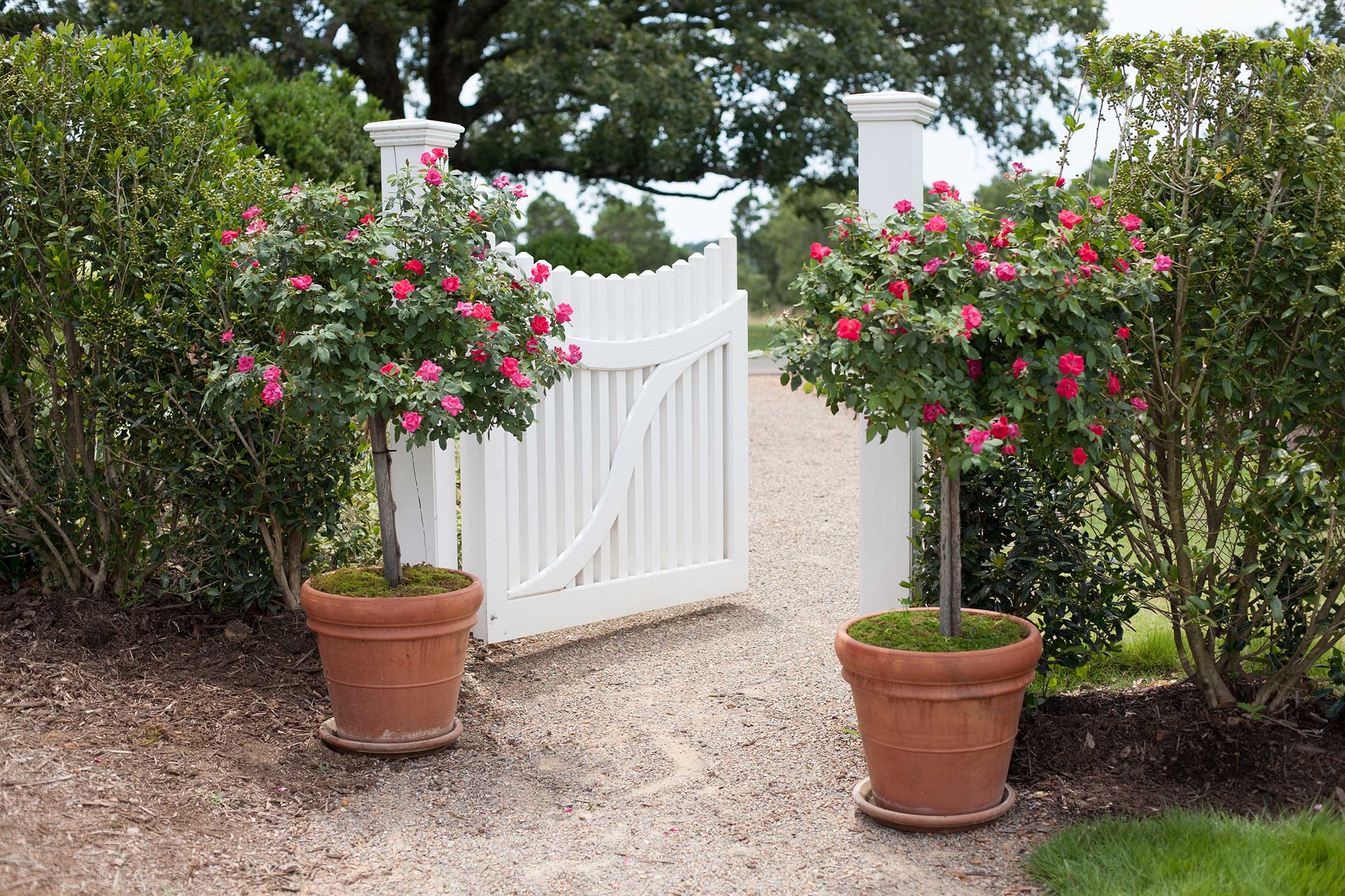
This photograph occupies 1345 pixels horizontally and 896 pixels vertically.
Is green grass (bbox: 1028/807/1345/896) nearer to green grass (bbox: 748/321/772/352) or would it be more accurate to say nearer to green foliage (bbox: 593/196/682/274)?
green grass (bbox: 748/321/772/352)

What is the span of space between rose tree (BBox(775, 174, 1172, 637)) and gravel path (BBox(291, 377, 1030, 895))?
0.69 m

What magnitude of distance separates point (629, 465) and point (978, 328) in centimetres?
240

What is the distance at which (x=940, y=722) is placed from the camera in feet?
10.3

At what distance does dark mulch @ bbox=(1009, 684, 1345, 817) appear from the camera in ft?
10.5

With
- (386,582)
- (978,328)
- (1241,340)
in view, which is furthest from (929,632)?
(386,582)

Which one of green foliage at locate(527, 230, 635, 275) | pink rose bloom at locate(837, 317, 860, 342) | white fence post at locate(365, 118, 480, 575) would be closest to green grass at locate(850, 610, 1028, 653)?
pink rose bloom at locate(837, 317, 860, 342)

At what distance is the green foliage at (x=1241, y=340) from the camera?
3162 millimetres

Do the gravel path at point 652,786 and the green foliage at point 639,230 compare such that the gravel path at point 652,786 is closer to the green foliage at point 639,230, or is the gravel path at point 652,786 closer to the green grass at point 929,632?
the green grass at point 929,632

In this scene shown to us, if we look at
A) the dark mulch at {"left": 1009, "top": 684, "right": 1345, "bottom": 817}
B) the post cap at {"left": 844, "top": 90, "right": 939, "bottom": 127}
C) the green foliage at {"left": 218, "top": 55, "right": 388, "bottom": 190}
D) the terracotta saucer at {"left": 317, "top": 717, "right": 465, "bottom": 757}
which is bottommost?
the terracotta saucer at {"left": 317, "top": 717, "right": 465, "bottom": 757}

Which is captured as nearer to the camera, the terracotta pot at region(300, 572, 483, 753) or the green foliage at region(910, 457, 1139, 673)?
the green foliage at region(910, 457, 1139, 673)

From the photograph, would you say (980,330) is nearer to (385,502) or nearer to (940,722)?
(940,722)

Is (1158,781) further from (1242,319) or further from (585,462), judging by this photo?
(585,462)

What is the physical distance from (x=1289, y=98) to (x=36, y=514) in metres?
4.45

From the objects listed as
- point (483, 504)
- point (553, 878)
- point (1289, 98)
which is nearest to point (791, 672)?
point (483, 504)
